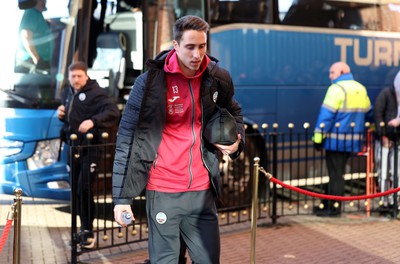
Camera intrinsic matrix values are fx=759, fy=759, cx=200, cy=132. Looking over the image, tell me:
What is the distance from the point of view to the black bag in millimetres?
4164

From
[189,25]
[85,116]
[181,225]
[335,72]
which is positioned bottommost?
[181,225]

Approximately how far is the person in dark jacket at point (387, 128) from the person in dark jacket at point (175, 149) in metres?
5.08

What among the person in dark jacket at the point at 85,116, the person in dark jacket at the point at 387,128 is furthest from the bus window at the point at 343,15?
the person in dark jacket at the point at 85,116

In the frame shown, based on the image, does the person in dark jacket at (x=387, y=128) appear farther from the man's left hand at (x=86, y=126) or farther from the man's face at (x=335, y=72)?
the man's left hand at (x=86, y=126)

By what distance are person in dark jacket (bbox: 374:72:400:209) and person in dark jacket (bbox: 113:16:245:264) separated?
508cm

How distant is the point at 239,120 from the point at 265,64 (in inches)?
203

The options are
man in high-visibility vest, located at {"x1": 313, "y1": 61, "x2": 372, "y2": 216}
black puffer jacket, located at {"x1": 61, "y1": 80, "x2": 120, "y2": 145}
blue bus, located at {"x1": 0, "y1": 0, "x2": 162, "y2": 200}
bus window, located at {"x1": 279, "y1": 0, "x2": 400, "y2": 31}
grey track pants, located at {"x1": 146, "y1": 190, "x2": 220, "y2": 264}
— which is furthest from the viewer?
bus window, located at {"x1": 279, "y1": 0, "x2": 400, "y2": 31}

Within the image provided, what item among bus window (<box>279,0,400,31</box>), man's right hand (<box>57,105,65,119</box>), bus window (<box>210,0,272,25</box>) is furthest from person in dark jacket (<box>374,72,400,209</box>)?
man's right hand (<box>57,105,65,119</box>)

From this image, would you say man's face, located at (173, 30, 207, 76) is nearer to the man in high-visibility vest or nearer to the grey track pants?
the grey track pants

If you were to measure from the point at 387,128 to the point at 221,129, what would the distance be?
5204 millimetres

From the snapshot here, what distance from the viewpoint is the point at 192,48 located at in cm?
396

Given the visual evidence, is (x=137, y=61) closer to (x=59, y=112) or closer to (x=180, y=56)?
(x=59, y=112)

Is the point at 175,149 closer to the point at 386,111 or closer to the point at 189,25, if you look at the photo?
the point at 189,25

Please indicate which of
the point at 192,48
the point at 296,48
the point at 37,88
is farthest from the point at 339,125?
the point at 192,48
